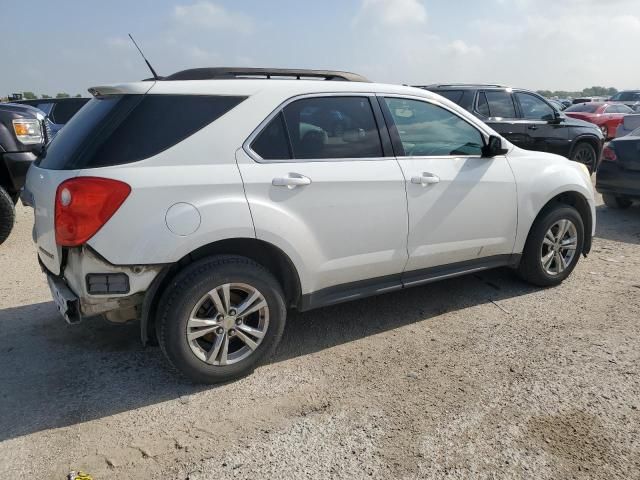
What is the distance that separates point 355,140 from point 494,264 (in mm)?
1651

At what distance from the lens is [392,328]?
3842mm

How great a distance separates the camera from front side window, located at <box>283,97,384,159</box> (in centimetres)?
319

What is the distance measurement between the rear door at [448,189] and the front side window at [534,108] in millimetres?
5970

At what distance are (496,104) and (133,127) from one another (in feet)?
25.3

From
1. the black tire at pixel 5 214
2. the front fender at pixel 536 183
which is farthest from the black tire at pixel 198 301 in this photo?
the black tire at pixel 5 214

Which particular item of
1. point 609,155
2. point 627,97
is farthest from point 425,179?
point 627,97

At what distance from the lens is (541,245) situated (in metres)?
4.34

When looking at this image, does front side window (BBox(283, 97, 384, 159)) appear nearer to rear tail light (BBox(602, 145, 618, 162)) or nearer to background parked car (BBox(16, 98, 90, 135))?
rear tail light (BBox(602, 145, 618, 162))

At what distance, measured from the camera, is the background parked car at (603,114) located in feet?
54.5

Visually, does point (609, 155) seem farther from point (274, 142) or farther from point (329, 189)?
point (274, 142)

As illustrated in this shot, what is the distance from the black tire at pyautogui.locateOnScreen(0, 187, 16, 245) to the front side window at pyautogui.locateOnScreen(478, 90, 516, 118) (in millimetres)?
7223

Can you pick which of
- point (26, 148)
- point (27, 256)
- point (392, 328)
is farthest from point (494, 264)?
point (26, 148)

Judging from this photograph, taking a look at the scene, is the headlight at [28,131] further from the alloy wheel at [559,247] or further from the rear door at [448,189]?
the alloy wheel at [559,247]

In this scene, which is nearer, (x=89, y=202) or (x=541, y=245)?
(x=89, y=202)
